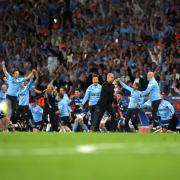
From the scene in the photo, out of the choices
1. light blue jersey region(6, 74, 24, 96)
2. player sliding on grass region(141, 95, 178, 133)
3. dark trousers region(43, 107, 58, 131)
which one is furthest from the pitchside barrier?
light blue jersey region(6, 74, 24, 96)

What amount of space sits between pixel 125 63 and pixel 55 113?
449 cm

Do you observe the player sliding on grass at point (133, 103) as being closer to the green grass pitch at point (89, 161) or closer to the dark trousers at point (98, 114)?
Answer: the dark trousers at point (98, 114)

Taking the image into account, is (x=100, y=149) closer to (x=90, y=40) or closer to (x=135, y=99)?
(x=135, y=99)

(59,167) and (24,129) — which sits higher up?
(59,167)

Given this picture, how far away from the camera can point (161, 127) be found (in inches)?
854

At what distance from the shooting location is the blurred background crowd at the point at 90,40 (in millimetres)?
26859

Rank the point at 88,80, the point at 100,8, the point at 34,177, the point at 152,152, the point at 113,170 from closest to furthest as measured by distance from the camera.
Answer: the point at 34,177 < the point at 113,170 < the point at 152,152 < the point at 88,80 < the point at 100,8

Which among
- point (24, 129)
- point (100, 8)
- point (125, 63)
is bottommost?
point (24, 129)

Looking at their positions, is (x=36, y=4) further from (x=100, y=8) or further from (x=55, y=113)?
(x=55, y=113)

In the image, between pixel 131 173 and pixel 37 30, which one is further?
pixel 37 30

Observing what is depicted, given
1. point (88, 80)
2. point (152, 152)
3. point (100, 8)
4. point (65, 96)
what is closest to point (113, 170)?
point (152, 152)

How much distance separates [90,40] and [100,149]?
19.6 meters

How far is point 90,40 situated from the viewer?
29719 mm

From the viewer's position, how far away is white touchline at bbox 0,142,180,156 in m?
9.63
